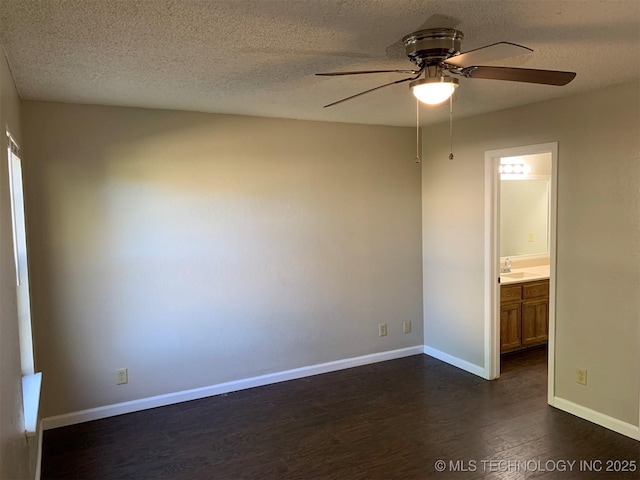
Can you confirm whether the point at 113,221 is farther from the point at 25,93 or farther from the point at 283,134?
the point at 283,134

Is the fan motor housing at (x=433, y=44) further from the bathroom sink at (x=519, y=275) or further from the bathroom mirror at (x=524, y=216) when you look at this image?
the bathroom mirror at (x=524, y=216)

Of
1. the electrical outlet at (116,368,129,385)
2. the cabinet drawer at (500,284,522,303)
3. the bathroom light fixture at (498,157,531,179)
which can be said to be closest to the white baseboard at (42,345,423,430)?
the electrical outlet at (116,368,129,385)

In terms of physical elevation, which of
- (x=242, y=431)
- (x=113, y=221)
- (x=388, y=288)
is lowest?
(x=242, y=431)

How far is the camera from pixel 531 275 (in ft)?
17.1

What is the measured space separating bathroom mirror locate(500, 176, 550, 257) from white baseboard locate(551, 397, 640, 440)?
215 centimetres

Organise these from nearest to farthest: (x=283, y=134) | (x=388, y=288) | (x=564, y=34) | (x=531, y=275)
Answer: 1. (x=564, y=34)
2. (x=283, y=134)
3. (x=388, y=288)
4. (x=531, y=275)

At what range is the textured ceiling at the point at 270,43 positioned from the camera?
1.75m

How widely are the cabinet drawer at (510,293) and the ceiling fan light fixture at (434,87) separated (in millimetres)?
3046

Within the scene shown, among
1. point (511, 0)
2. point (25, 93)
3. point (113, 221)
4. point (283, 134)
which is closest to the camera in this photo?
point (511, 0)

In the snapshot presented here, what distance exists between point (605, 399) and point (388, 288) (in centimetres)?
210

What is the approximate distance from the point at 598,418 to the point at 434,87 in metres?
2.84

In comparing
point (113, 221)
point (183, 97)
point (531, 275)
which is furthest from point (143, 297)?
point (531, 275)

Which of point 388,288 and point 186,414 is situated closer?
point 186,414

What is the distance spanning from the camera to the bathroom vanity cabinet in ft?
15.3
